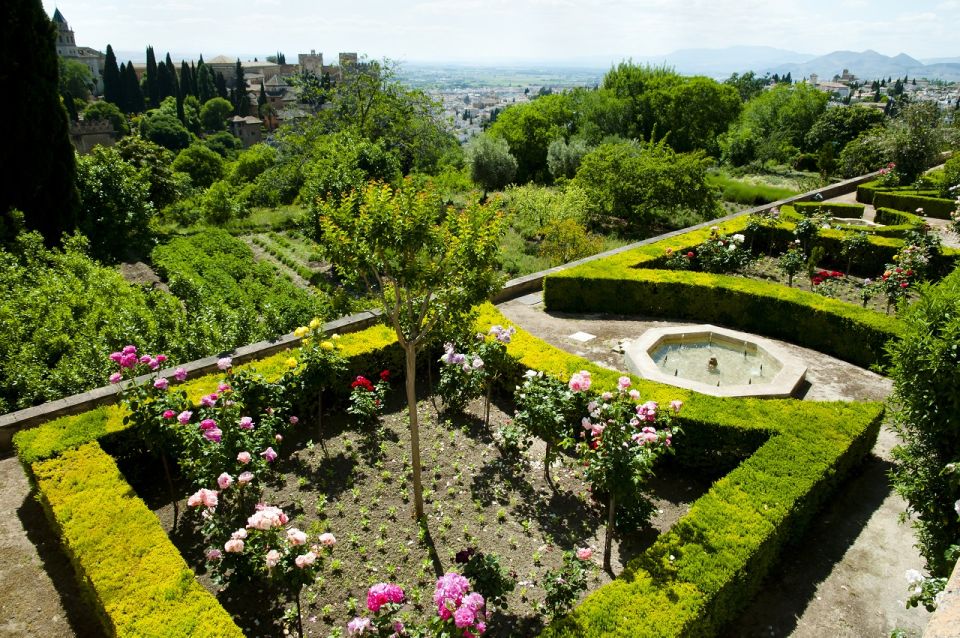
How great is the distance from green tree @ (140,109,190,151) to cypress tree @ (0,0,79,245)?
2386 inches

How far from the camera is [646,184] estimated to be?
20391mm

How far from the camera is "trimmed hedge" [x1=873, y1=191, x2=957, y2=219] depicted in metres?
20.5

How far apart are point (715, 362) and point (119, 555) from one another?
8.83 meters

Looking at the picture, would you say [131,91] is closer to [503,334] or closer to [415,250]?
[503,334]

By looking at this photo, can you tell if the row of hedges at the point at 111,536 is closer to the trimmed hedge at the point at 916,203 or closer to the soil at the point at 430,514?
the soil at the point at 430,514

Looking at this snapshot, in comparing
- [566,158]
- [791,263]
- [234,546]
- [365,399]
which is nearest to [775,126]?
[566,158]

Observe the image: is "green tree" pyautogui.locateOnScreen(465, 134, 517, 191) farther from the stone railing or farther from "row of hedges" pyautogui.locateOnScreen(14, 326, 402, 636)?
"row of hedges" pyautogui.locateOnScreen(14, 326, 402, 636)

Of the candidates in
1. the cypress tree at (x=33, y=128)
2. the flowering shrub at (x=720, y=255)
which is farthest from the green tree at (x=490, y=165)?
the cypress tree at (x=33, y=128)

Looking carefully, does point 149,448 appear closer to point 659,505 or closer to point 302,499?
point 302,499

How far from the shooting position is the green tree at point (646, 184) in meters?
20.3

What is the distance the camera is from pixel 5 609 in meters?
5.55

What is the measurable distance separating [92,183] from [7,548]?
1488 cm

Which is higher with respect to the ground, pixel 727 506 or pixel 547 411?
pixel 547 411

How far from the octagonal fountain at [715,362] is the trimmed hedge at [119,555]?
6.84 m
